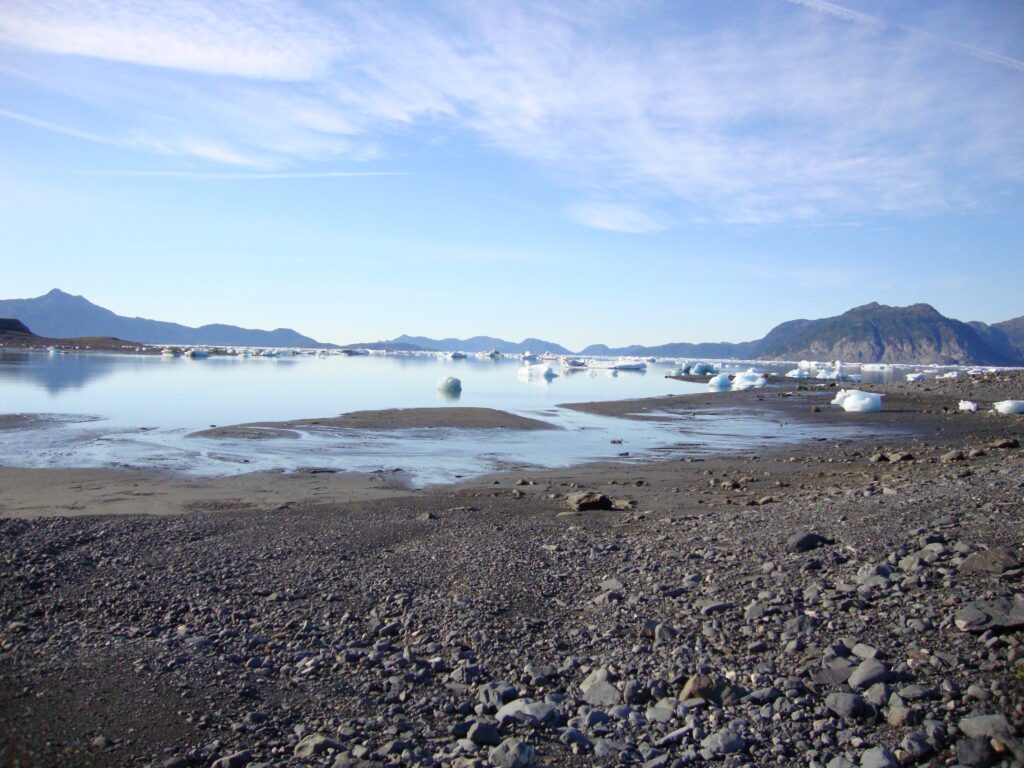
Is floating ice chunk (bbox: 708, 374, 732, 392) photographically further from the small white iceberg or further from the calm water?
the small white iceberg

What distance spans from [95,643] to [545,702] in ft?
10.2

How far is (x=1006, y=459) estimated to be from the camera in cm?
1237

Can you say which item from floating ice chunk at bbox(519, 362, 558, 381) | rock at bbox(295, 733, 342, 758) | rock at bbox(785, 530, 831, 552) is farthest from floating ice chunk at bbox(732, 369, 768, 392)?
rock at bbox(295, 733, 342, 758)

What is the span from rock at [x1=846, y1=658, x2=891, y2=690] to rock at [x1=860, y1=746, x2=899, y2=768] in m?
0.60

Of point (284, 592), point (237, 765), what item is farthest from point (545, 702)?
point (284, 592)

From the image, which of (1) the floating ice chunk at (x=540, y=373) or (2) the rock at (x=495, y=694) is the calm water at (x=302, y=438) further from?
(1) the floating ice chunk at (x=540, y=373)

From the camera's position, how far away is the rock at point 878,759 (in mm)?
3268

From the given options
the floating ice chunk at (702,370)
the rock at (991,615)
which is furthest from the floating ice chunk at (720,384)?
the rock at (991,615)

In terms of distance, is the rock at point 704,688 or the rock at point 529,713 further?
the rock at point 704,688

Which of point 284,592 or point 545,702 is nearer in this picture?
point 545,702

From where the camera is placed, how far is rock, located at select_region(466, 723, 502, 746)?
148 inches

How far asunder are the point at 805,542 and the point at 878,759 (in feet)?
11.0

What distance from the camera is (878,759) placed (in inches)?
130

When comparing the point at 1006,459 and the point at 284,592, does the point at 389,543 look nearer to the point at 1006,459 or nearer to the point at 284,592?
the point at 284,592
